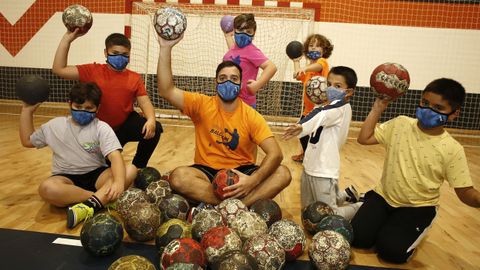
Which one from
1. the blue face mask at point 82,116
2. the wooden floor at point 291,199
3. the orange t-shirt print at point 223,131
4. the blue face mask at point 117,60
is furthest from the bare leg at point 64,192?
the blue face mask at point 117,60

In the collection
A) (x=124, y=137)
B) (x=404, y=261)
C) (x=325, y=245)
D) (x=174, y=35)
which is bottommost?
(x=404, y=261)

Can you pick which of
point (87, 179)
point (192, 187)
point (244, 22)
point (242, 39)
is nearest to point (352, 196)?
point (192, 187)

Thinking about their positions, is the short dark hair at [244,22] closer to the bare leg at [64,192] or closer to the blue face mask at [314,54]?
the blue face mask at [314,54]

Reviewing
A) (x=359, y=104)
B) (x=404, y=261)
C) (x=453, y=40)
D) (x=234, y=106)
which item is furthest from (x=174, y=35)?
(x=453, y=40)

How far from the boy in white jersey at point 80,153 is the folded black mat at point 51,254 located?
47 cm

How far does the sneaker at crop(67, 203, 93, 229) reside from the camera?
2984 mm

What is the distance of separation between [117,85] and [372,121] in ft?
8.32

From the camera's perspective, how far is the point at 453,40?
8.65 meters

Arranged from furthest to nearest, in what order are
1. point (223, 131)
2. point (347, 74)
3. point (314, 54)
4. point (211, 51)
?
point (211, 51)
point (314, 54)
point (223, 131)
point (347, 74)

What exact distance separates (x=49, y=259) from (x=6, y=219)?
92cm

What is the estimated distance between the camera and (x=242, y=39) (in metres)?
4.28

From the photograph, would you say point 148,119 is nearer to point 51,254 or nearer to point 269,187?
point 269,187

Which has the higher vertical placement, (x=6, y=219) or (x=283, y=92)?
(x=283, y=92)

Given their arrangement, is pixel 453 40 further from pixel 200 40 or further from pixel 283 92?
pixel 200 40
